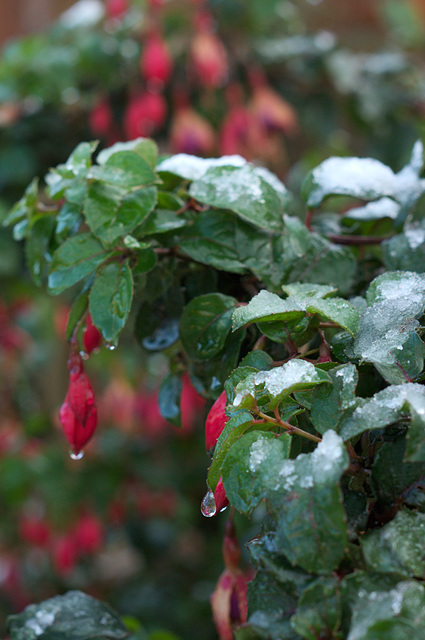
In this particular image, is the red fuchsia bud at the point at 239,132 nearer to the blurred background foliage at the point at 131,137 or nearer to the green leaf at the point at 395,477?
the blurred background foliage at the point at 131,137

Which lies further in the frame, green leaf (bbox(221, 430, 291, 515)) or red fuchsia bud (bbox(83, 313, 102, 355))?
red fuchsia bud (bbox(83, 313, 102, 355))

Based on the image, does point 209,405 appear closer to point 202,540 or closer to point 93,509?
point 93,509

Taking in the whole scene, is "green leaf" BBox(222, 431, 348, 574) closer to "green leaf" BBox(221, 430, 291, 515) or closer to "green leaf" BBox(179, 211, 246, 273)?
"green leaf" BBox(221, 430, 291, 515)

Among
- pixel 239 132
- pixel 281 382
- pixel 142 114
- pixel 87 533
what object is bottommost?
pixel 87 533

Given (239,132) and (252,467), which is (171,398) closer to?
(252,467)

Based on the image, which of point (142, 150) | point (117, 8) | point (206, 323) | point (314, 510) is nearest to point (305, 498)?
point (314, 510)

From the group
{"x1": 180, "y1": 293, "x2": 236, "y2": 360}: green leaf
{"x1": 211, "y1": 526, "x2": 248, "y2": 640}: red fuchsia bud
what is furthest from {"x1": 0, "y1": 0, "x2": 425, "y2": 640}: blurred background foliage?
{"x1": 180, "y1": 293, "x2": 236, "y2": 360}: green leaf

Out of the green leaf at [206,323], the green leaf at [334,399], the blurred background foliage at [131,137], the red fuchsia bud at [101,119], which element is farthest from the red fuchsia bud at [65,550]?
the green leaf at [334,399]
